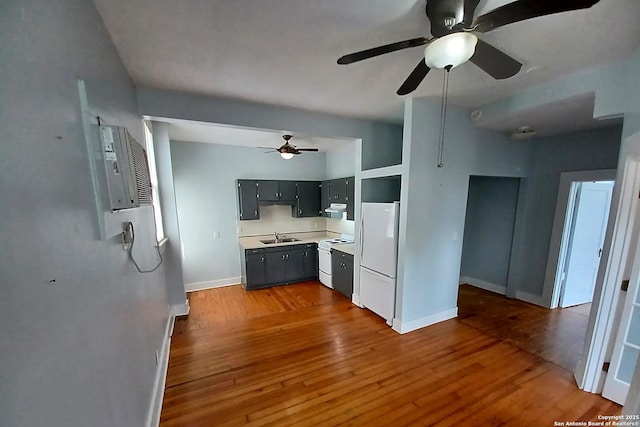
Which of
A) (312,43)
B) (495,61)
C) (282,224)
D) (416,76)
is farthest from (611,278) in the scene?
(282,224)

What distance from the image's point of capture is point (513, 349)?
2.55 metres

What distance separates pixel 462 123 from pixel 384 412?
10.5 feet

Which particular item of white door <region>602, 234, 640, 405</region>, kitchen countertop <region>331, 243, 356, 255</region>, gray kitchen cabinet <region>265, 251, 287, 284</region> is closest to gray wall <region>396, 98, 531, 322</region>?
kitchen countertop <region>331, 243, 356, 255</region>

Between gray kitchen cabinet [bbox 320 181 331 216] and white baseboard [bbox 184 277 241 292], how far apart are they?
2.23m

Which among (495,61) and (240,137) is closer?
(495,61)

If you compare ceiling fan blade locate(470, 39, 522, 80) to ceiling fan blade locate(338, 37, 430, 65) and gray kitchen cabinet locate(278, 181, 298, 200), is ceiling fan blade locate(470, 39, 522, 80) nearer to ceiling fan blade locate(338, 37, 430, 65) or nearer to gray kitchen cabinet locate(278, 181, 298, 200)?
ceiling fan blade locate(338, 37, 430, 65)

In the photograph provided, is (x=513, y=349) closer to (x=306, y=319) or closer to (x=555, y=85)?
(x=306, y=319)

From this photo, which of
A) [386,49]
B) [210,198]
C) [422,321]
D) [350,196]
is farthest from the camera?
[210,198]

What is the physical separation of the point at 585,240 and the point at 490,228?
3.73 ft

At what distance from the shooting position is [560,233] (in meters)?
3.32

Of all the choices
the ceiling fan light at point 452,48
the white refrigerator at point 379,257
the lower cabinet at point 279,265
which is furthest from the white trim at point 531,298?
the ceiling fan light at point 452,48

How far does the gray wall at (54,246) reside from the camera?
561mm

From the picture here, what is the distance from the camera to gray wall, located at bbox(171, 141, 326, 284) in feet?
13.6

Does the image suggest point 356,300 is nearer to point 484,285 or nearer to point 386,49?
point 484,285
